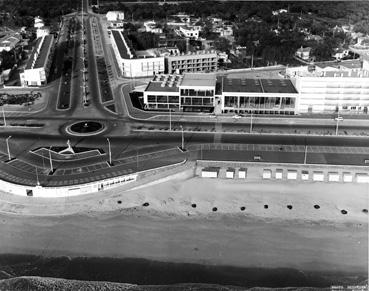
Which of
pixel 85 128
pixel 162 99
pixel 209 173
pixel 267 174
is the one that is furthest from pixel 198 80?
pixel 267 174

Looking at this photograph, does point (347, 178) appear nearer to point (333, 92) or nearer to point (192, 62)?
point (333, 92)

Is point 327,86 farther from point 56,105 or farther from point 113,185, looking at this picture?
point 56,105

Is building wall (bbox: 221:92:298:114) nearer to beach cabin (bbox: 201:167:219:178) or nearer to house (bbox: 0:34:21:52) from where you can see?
beach cabin (bbox: 201:167:219:178)

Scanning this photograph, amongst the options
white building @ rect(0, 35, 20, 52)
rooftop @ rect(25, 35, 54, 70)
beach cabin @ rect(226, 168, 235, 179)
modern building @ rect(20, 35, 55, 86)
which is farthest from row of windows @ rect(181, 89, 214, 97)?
white building @ rect(0, 35, 20, 52)

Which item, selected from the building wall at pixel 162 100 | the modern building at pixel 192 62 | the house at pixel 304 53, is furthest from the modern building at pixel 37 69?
the house at pixel 304 53

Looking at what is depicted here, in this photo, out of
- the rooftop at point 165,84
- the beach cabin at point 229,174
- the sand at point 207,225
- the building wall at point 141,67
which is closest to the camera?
the sand at point 207,225

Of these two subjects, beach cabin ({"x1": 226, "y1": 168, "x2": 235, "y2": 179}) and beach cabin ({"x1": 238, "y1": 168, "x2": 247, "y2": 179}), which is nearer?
beach cabin ({"x1": 238, "y1": 168, "x2": 247, "y2": 179})

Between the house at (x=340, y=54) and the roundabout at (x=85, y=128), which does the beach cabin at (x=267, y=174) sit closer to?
the roundabout at (x=85, y=128)

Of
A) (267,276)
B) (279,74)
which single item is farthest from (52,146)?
(279,74)
